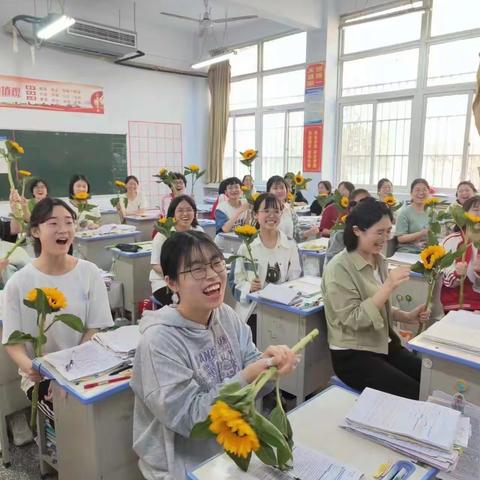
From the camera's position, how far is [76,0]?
22.3 ft

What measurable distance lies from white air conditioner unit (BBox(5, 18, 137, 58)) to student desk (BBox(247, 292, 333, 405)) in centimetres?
532

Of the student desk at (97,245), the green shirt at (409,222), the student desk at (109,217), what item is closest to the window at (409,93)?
the green shirt at (409,222)

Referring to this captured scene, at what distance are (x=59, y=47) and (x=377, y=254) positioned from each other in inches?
255

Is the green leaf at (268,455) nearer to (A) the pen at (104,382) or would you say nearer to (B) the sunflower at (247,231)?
(A) the pen at (104,382)

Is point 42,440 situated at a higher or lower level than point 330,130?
lower

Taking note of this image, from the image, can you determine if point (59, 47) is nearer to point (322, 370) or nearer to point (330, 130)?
point (330, 130)

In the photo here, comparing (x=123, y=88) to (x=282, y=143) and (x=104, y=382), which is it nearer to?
(x=282, y=143)

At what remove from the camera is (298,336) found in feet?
7.83

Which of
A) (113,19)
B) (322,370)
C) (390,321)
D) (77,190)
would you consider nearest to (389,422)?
(390,321)

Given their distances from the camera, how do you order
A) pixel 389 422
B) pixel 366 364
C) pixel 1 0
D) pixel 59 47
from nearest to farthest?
pixel 389 422, pixel 366 364, pixel 1 0, pixel 59 47

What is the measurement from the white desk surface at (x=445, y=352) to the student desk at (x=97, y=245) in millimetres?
3549

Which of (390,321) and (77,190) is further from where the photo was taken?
(77,190)

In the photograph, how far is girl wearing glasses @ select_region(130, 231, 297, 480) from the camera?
3.97ft

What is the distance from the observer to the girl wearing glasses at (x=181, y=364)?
121 centimetres
